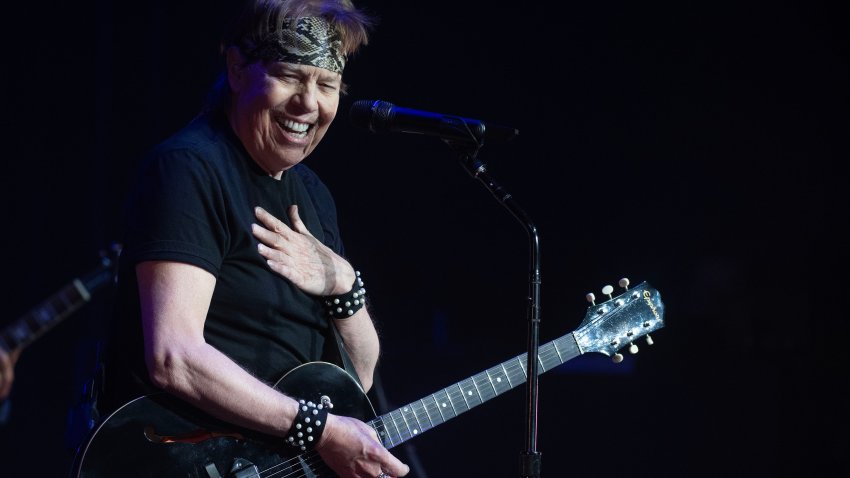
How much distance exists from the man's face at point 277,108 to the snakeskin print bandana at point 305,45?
0.02 m

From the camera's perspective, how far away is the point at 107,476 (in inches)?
75.9

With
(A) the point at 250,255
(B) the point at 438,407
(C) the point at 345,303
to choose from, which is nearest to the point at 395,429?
(B) the point at 438,407

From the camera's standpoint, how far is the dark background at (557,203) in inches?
162

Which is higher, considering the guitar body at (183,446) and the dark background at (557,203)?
the dark background at (557,203)

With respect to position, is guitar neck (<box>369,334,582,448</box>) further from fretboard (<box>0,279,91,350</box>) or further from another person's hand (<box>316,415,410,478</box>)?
fretboard (<box>0,279,91,350</box>)

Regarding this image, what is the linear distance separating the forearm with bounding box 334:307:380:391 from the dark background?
149 cm

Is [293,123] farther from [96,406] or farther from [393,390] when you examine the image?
[393,390]

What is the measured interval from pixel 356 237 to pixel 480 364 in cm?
106

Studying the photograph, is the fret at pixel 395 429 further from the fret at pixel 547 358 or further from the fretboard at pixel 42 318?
the fretboard at pixel 42 318

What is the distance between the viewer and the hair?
2.28 meters

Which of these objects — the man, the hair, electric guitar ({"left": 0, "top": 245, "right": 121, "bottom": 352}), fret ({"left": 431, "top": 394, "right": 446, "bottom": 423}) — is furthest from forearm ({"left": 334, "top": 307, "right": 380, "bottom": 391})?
electric guitar ({"left": 0, "top": 245, "right": 121, "bottom": 352})

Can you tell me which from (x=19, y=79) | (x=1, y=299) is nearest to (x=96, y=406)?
(x=1, y=299)

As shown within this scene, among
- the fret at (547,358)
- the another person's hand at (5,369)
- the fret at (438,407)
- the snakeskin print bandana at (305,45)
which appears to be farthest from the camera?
the fret at (547,358)

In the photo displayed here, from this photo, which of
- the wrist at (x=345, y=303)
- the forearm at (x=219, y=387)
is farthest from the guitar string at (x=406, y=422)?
the wrist at (x=345, y=303)
